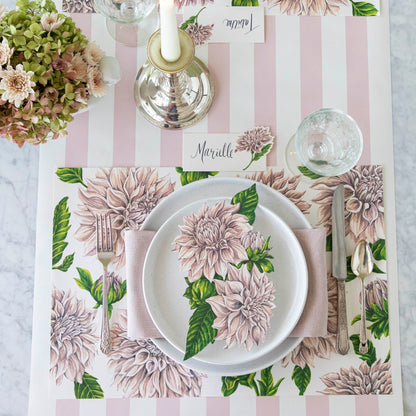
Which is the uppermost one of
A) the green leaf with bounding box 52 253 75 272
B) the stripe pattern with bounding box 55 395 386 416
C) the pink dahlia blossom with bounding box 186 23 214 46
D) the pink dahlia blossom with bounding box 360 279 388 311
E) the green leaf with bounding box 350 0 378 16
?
the green leaf with bounding box 350 0 378 16

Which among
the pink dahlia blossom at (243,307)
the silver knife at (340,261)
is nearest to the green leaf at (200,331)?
the pink dahlia blossom at (243,307)

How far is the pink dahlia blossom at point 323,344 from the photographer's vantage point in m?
0.79

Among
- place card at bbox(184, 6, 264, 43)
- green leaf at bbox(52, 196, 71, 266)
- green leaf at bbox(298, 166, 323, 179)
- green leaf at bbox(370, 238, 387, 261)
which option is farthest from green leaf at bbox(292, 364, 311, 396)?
place card at bbox(184, 6, 264, 43)

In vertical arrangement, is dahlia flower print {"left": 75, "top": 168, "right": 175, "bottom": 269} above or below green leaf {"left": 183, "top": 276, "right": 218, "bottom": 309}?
above

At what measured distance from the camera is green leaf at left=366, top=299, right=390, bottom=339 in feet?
2.62

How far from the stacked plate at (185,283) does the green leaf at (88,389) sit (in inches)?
5.1

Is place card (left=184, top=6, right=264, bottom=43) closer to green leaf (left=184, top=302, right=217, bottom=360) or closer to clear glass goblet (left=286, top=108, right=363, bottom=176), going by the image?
clear glass goblet (left=286, top=108, right=363, bottom=176)

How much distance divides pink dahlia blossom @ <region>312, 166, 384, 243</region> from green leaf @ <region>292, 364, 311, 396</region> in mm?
234

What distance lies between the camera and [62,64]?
677mm

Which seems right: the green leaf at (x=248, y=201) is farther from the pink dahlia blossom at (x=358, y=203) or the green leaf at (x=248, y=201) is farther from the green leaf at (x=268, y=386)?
the green leaf at (x=268, y=386)

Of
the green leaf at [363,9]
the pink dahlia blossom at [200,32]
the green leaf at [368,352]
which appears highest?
the green leaf at [363,9]

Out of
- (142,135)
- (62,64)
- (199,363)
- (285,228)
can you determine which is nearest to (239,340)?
(199,363)

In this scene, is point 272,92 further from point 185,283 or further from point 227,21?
point 185,283

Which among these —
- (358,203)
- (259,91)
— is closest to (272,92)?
(259,91)
